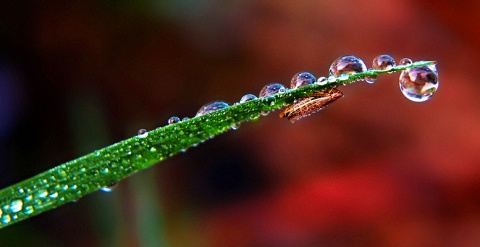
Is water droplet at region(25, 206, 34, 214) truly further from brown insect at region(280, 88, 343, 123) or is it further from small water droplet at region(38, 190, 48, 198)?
brown insect at region(280, 88, 343, 123)

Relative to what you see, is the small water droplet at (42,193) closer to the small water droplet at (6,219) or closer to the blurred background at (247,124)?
the small water droplet at (6,219)

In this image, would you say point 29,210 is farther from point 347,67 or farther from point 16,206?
point 347,67

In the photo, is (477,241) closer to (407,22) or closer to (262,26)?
(407,22)

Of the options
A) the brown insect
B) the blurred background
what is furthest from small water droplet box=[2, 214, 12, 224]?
the blurred background

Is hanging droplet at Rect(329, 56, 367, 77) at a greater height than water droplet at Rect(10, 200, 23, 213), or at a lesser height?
greater

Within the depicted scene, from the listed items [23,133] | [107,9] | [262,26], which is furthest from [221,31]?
[23,133]

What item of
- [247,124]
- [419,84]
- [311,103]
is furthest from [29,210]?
[247,124]

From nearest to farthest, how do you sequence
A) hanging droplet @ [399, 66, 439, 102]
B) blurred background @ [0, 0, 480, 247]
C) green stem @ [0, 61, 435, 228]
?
green stem @ [0, 61, 435, 228], hanging droplet @ [399, 66, 439, 102], blurred background @ [0, 0, 480, 247]
